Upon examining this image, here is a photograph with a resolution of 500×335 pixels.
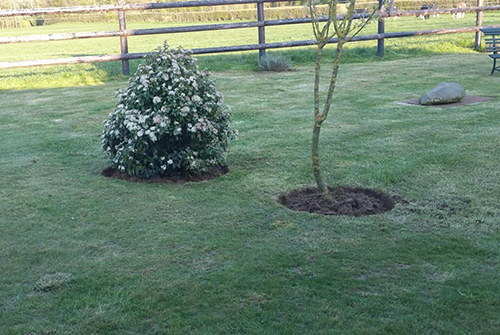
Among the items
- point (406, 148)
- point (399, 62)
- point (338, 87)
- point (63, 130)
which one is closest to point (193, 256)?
point (406, 148)

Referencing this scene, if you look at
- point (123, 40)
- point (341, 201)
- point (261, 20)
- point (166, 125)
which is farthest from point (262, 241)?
point (261, 20)

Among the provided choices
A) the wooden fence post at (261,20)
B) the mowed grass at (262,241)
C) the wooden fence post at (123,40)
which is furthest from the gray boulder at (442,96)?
the wooden fence post at (123,40)

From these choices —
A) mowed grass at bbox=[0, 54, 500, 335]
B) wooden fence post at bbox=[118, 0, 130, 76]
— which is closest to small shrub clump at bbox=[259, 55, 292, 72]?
wooden fence post at bbox=[118, 0, 130, 76]

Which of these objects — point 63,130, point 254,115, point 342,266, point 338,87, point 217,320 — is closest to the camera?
point 217,320

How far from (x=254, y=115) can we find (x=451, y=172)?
4116mm

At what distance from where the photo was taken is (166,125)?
237 inches

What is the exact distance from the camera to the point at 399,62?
15461 millimetres

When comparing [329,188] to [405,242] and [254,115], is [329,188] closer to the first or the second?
[405,242]

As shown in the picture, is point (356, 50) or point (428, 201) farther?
point (356, 50)

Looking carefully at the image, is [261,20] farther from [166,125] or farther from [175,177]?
[166,125]

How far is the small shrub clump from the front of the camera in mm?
14930

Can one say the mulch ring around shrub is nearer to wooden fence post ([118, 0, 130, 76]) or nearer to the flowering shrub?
the flowering shrub

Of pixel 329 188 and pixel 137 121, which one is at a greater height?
pixel 137 121

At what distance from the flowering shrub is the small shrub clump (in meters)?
8.62
